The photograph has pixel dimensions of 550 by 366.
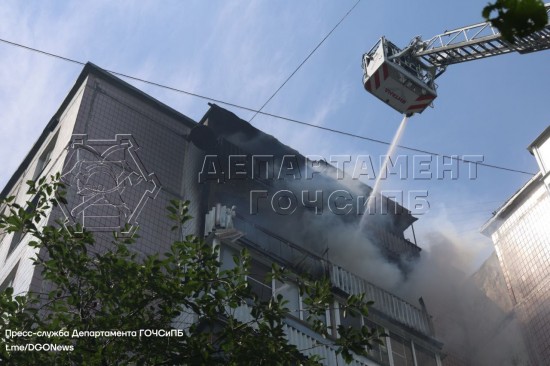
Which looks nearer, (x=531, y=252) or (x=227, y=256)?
(x=227, y=256)

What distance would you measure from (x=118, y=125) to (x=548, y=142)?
1125 cm

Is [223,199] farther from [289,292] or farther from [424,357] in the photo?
[424,357]

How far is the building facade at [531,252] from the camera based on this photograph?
17203 mm

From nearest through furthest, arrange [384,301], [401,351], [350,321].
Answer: [350,321], [401,351], [384,301]

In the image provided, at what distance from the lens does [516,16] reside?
2652mm

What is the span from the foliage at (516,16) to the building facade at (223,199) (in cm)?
972

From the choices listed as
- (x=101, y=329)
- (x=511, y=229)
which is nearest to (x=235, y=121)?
(x=511, y=229)

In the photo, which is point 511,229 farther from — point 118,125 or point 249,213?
point 118,125

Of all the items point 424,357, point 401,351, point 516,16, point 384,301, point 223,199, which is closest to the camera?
point 516,16

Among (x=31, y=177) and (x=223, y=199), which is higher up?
(x=31, y=177)

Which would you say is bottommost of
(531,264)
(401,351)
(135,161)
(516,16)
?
(516,16)

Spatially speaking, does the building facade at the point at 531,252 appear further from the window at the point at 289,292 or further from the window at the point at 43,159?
the window at the point at 43,159

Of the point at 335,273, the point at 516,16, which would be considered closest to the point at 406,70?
the point at 335,273

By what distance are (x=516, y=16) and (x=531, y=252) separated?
16.9m
